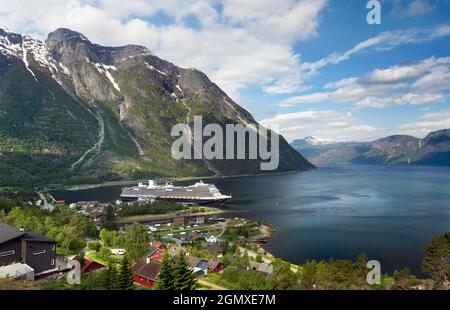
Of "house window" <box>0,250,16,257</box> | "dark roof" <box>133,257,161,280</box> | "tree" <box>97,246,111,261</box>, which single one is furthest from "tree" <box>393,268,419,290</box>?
"house window" <box>0,250,16,257</box>

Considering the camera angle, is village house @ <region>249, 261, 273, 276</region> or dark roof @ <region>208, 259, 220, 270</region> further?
dark roof @ <region>208, 259, 220, 270</region>

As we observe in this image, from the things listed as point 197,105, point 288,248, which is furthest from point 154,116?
point 288,248

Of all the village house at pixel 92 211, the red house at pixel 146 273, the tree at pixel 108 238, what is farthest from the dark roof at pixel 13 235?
the village house at pixel 92 211

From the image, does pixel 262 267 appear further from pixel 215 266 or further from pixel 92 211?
pixel 92 211

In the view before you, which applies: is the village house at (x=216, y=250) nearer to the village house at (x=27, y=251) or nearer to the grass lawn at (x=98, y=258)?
the grass lawn at (x=98, y=258)

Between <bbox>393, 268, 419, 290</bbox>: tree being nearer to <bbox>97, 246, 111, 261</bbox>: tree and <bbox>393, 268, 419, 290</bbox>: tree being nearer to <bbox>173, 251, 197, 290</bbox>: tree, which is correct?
<bbox>173, 251, 197, 290</bbox>: tree

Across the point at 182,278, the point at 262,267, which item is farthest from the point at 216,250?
the point at 182,278

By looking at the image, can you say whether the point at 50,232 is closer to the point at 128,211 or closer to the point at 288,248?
the point at 288,248
